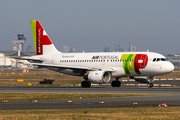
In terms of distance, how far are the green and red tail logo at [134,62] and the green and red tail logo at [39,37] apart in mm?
15464

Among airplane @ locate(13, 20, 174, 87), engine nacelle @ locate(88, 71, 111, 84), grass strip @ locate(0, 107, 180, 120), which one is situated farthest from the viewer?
engine nacelle @ locate(88, 71, 111, 84)

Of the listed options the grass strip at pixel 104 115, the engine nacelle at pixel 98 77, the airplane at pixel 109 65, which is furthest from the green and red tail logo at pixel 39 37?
the grass strip at pixel 104 115

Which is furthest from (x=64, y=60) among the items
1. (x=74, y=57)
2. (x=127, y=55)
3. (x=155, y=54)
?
(x=155, y=54)

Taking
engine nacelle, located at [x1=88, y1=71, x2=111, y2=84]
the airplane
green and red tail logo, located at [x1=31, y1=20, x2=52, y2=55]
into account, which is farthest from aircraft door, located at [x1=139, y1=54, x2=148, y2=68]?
green and red tail logo, located at [x1=31, y1=20, x2=52, y2=55]

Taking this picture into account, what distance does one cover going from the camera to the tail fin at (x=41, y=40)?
189ft

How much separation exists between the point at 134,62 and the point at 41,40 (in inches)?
705

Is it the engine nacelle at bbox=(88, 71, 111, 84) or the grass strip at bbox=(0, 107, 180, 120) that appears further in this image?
the engine nacelle at bbox=(88, 71, 111, 84)

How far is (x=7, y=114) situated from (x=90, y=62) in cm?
3262

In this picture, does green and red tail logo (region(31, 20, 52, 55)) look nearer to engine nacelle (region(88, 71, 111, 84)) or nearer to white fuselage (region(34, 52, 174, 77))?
white fuselage (region(34, 52, 174, 77))

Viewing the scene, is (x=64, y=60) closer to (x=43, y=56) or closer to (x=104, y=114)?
(x=43, y=56)

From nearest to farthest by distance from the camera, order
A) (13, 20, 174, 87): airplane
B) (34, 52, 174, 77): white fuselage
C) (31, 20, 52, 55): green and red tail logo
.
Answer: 1. (34, 52, 174, 77): white fuselage
2. (13, 20, 174, 87): airplane
3. (31, 20, 52, 55): green and red tail logo

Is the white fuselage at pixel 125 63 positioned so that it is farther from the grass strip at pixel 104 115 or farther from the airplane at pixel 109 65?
the grass strip at pixel 104 115

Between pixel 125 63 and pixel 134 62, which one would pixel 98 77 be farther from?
pixel 134 62

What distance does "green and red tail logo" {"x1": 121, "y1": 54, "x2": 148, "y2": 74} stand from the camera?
4700 centimetres
